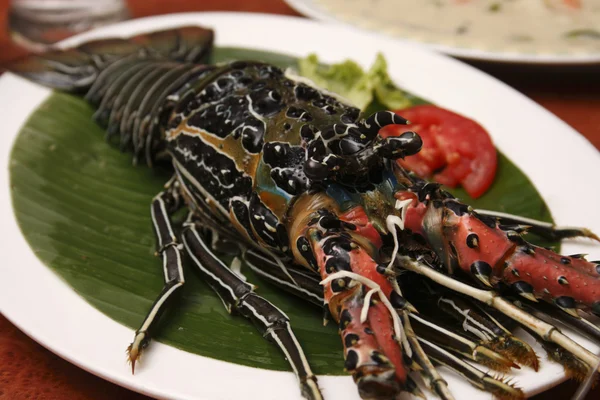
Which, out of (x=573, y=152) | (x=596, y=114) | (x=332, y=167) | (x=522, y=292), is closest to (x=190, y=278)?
(x=332, y=167)

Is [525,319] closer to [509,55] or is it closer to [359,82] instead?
[359,82]

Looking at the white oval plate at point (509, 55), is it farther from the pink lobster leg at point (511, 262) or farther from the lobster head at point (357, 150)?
the pink lobster leg at point (511, 262)

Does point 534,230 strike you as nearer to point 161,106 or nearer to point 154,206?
point 154,206

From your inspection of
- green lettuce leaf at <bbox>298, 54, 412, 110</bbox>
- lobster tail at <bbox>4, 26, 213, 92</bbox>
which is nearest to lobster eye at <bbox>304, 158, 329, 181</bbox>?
green lettuce leaf at <bbox>298, 54, 412, 110</bbox>

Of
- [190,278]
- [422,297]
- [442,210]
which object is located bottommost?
[190,278]

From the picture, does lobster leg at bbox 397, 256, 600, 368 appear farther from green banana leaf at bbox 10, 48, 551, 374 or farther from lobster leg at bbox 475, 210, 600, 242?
lobster leg at bbox 475, 210, 600, 242

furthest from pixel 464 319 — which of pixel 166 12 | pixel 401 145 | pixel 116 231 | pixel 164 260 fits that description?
pixel 166 12

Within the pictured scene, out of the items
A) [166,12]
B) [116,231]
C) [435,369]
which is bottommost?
[116,231]
